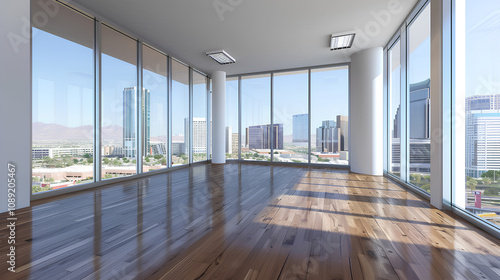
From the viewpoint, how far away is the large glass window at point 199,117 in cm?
674

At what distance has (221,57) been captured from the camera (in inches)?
224

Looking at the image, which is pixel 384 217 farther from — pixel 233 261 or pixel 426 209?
pixel 233 261

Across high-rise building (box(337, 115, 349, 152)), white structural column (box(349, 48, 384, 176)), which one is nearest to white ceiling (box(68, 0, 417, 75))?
white structural column (box(349, 48, 384, 176))

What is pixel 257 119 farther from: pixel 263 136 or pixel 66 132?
pixel 66 132

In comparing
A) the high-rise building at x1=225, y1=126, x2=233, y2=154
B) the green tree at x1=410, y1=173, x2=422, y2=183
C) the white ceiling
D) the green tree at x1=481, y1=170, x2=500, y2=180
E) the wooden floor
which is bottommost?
the wooden floor

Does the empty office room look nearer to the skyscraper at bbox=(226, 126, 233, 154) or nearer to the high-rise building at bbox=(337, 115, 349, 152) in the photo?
the high-rise building at bbox=(337, 115, 349, 152)

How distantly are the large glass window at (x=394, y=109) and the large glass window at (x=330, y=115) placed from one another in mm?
1366

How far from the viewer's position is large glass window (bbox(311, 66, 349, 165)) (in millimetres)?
6133

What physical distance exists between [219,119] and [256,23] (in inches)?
142

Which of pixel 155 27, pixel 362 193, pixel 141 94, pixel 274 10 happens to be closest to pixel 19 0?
Answer: pixel 155 27

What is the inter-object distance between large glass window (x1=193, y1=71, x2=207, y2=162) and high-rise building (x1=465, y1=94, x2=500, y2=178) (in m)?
5.93

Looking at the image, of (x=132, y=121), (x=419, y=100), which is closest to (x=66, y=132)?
(x=132, y=121)

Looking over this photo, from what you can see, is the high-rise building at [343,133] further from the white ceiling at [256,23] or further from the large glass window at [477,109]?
the large glass window at [477,109]

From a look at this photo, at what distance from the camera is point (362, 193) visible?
335 centimetres
